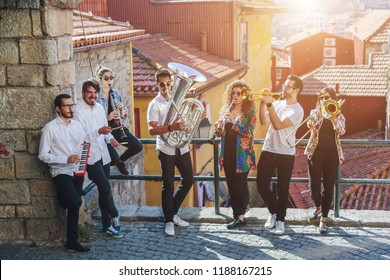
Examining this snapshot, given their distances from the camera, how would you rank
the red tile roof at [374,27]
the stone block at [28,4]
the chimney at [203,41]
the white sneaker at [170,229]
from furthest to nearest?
the red tile roof at [374,27]
the chimney at [203,41]
the white sneaker at [170,229]
the stone block at [28,4]

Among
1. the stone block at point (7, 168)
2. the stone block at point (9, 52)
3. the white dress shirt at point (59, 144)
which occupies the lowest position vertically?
the stone block at point (7, 168)

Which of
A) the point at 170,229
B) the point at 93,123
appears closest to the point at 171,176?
the point at 170,229

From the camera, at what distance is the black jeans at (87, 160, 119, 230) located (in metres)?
5.72

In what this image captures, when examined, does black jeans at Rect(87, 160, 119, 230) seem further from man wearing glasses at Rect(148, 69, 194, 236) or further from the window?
the window

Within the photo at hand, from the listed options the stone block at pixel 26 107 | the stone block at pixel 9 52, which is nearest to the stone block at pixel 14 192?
the stone block at pixel 26 107

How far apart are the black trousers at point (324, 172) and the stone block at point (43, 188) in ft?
8.03

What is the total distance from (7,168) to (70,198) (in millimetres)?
711

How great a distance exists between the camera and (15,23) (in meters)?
5.30

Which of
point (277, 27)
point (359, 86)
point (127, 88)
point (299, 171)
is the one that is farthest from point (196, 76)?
point (277, 27)

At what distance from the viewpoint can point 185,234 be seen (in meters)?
6.00

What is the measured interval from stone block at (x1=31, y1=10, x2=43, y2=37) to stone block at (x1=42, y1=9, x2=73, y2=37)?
0.04 m

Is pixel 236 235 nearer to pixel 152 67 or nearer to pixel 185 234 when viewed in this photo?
pixel 185 234

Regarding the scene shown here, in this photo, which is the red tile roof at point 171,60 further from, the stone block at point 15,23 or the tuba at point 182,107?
the stone block at point 15,23

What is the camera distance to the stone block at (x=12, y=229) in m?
5.78
